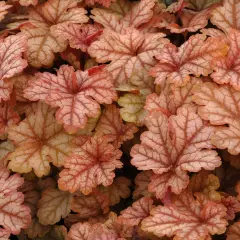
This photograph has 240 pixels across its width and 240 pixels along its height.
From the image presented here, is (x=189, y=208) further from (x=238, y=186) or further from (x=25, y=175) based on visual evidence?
(x=25, y=175)

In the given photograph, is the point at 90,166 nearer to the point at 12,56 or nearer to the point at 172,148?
the point at 172,148

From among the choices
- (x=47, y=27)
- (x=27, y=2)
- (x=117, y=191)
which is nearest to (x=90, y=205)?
(x=117, y=191)

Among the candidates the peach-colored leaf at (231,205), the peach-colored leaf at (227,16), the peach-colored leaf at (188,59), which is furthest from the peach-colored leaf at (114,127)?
the peach-colored leaf at (227,16)

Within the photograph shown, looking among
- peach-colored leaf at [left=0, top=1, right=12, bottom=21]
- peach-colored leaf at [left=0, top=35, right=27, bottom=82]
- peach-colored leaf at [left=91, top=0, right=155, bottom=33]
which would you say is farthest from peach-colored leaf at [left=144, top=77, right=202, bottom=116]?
peach-colored leaf at [left=0, top=1, right=12, bottom=21]

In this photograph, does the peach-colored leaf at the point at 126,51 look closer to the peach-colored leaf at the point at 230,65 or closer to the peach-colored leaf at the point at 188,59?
the peach-colored leaf at the point at 188,59

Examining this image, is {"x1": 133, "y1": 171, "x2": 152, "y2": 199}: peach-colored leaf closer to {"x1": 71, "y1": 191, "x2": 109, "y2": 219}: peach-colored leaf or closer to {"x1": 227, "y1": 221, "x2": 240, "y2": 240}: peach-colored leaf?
{"x1": 71, "y1": 191, "x2": 109, "y2": 219}: peach-colored leaf

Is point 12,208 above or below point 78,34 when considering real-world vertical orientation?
below
